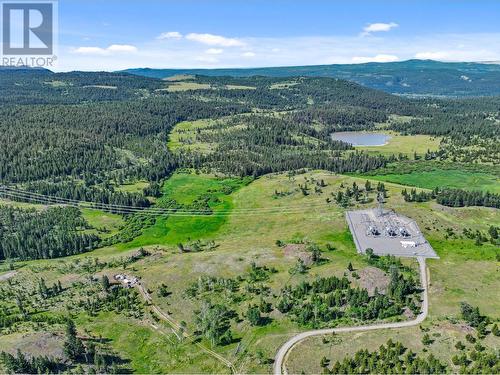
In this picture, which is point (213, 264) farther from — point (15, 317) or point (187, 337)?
point (15, 317)

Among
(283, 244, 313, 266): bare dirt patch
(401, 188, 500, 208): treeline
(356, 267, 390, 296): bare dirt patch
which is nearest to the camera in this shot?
(356, 267, 390, 296): bare dirt patch

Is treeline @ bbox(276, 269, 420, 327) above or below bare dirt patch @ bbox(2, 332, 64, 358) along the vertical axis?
above

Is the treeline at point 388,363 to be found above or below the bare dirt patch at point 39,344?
above

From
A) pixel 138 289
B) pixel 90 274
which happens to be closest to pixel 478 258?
pixel 138 289

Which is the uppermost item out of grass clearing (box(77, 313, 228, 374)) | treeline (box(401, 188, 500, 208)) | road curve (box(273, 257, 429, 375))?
treeline (box(401, 188, 500, 208))

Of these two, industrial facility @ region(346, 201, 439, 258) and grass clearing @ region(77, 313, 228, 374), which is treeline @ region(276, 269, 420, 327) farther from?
grass clearing @ region(77, 313, 228, 374)

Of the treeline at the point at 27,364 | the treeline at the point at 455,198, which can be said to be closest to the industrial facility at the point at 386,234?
the treeline at the point at 455,198

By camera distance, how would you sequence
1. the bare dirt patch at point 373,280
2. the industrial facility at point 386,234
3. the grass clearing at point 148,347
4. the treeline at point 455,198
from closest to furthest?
1. the grass clearing at point 148,347
2. the bare dirt patch at point 373,280
3. the industrial facility at point 386,234
4. the treeline at point 455,198

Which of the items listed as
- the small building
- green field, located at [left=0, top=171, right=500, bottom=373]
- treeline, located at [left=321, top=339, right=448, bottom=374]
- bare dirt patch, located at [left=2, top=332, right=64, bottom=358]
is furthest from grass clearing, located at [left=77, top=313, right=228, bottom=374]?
the small building

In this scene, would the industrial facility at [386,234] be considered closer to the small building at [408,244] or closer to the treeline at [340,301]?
the small building at [408,244]

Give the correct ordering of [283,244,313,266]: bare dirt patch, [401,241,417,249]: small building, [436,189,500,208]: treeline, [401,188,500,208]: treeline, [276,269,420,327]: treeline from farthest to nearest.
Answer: [401,188,500,208]: treeline < [436,189,500,208]: treeline < [401,241,417,249]: small building < [283,244,313,266]: bare dirt patch < [276,269,420,327]: treeline

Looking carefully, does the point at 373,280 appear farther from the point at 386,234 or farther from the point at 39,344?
the point at 39,344
